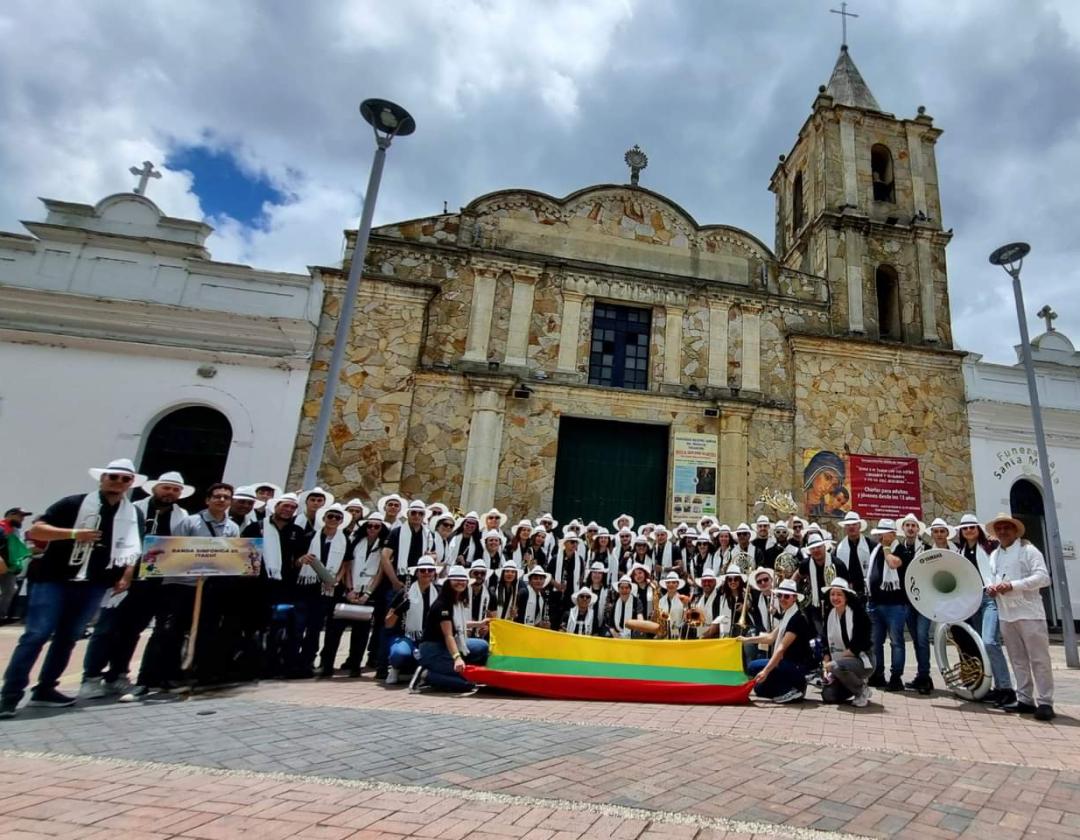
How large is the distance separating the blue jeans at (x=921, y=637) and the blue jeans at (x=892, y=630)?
0.15 metres

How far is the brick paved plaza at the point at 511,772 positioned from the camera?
9.03ft

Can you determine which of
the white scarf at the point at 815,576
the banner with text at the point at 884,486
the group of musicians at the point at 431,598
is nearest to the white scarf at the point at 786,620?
the group of musicians at the point at 431,598

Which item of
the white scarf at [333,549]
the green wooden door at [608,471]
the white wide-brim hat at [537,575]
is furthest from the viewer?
the green wooden door at [608,471]

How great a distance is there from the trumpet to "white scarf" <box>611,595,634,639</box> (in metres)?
5.99

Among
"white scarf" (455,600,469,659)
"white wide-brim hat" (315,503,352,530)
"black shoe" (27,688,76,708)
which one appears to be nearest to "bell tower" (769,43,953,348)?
"white scarf" (455,600,469,659)

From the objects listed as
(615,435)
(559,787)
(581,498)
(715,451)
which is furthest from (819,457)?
(559,787)

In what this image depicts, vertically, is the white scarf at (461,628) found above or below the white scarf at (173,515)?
below

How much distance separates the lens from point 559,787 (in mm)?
3250

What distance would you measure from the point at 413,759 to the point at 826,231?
58.8 feet

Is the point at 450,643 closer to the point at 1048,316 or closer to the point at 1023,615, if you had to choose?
the point at 1023,615

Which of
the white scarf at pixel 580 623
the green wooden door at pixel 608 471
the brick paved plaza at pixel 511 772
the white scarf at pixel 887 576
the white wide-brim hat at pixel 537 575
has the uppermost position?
the green wooden door at pixel 608 471

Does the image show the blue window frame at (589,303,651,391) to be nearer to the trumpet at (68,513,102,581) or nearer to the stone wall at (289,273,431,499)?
the stone wall at (289,273,431,499)

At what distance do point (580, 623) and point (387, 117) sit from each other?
862cm

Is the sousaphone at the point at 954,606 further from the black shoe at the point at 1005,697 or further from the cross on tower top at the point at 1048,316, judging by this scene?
the cross on tower top at the point at 1048,316
